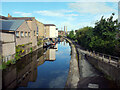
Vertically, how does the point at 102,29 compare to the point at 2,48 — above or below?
above

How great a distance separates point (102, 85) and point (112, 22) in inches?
576

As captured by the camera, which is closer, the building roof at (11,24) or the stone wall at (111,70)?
the stone wall at (111,70)

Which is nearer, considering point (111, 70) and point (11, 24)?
point (111, 70)

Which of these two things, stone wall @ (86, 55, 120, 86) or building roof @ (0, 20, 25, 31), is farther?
building roof @ (0, 20, 25, 31)

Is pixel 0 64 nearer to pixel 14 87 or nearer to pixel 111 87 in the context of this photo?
pixel 14 87

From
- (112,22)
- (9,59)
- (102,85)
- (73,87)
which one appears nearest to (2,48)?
(9,59)

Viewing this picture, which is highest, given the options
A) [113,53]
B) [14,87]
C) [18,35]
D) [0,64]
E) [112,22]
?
[112,22]

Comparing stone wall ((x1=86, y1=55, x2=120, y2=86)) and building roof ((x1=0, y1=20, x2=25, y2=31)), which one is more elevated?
building roof ((x1=0, y1=20, x2=25, y2=31))

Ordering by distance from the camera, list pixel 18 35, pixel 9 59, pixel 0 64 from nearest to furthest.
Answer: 1. pixel 0 64
2. pixel 9 59
3. pixel 18 35

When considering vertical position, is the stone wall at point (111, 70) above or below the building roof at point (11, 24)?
below

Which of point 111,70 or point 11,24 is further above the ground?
point 11,24

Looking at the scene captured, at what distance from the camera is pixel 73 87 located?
1011 centimetres

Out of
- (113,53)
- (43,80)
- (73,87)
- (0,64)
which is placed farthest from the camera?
(113,53)

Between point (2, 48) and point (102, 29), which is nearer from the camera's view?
point (2, 48)
